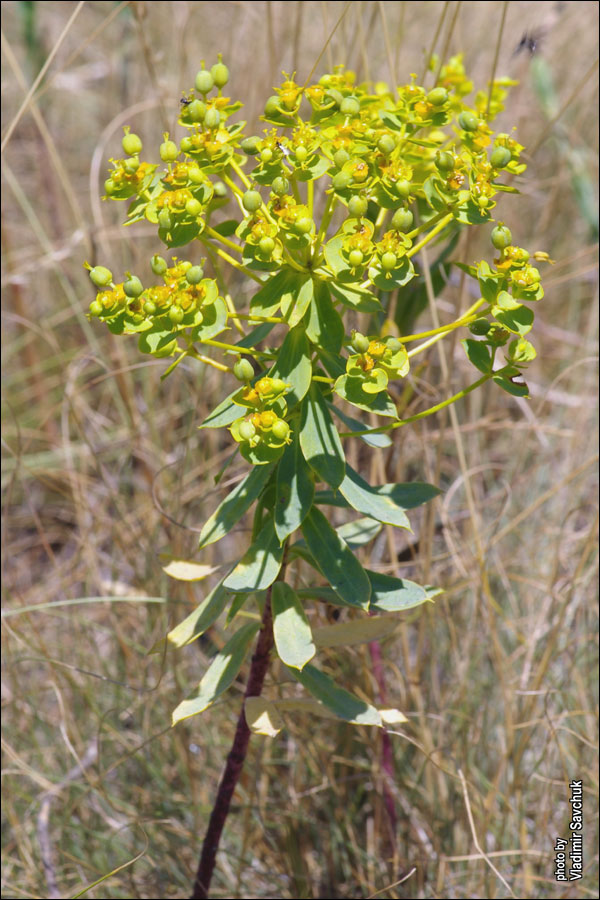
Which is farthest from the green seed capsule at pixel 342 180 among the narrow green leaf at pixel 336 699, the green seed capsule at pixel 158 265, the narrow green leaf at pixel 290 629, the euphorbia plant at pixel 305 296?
the narrow green leaf at pixel 336 699

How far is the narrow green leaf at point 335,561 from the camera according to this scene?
3.65 ft

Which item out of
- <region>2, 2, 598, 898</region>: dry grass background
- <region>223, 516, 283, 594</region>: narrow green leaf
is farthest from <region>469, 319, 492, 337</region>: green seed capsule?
<region>2, 2, 598, 898</region>: dry grass background

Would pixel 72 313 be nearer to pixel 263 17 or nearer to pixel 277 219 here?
pixel 263 17

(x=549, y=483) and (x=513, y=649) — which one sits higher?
(x=549, y=483)

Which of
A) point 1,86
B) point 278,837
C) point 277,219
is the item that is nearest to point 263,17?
point 1,86

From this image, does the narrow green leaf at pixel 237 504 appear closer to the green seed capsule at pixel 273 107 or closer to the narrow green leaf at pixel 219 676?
the narrow green leaf at pixel 219 676

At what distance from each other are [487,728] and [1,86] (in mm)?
1994

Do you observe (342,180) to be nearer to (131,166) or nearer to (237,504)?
(131,166)

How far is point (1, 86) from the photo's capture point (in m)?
2.26

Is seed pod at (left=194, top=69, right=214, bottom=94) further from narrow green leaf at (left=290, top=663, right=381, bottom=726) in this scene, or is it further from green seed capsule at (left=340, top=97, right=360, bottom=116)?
narrow green leaf at (left=290, top=663, right=381, bottom=726)

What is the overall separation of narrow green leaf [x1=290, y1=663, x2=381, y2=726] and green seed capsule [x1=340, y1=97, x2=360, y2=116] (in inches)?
28.9

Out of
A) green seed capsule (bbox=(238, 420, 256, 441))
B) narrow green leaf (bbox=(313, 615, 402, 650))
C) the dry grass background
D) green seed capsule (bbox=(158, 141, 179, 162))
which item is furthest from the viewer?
the dry grass background

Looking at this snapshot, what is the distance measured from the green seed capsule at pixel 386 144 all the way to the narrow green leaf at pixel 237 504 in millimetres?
414

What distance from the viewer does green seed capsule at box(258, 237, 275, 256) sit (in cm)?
95
